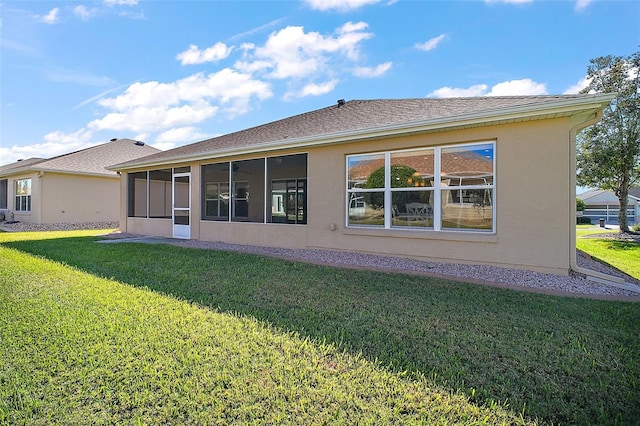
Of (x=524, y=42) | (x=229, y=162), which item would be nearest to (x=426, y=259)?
(x=229, y=162)

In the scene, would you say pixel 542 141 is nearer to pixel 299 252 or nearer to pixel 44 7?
pixel 299 252

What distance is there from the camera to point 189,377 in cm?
273

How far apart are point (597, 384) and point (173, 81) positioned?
17992 millimetres

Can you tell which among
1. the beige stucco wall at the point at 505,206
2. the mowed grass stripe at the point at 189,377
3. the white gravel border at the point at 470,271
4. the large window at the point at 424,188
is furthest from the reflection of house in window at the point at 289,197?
the mowed grass stripe at the point at 189,377

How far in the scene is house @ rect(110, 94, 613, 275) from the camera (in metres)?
6.42

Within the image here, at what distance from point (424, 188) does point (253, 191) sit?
8.70 metres

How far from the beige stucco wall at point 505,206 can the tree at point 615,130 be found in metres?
12.6

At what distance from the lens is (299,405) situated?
7.80 feet

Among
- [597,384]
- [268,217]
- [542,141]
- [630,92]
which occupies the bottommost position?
[597,384]

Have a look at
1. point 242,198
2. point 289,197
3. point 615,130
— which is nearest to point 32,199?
point 242,198

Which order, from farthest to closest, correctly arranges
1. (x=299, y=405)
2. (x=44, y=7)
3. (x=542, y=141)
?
(x=44, y=7)
(x=542, y=141)
(x=299, y=405)

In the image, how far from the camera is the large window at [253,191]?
1155 cm

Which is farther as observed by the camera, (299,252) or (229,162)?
(229,162)

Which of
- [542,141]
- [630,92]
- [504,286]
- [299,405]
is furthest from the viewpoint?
[630,92]
